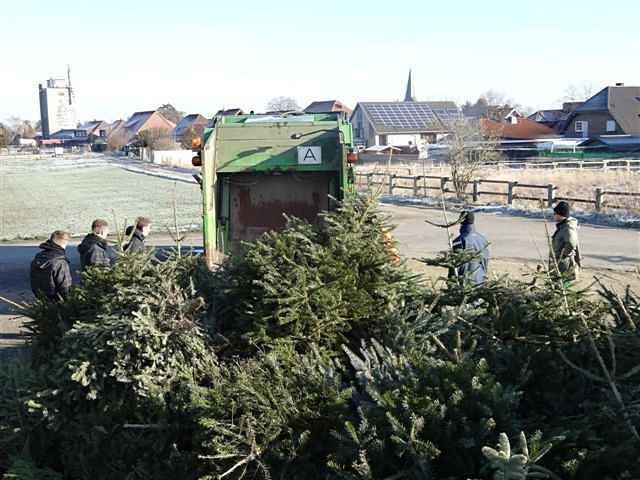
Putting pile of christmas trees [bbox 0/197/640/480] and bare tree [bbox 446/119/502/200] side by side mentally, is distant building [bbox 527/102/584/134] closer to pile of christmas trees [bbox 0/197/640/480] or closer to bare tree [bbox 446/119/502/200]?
bare tree [bbox 446/119/502/200]

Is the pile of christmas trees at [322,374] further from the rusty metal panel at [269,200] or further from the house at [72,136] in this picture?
the house at [72,136]

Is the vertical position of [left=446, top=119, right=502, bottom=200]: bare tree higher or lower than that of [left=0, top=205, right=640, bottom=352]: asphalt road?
higher

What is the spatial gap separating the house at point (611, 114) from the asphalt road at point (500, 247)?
5144 centimetres

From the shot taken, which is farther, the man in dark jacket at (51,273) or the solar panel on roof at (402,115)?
the solar panel on roof at (402,115)

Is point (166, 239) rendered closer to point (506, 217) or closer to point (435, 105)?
point (506, 217)

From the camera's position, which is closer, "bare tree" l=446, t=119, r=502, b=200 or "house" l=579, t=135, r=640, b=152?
"bare tree" l=446, t=119, r=502, b=200

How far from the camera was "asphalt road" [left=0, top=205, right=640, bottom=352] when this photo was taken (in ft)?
39.1

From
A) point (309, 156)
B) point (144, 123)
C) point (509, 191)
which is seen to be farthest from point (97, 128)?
point (309, 156)

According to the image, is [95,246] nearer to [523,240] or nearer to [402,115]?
[523,240]

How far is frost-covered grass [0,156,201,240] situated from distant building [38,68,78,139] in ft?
378

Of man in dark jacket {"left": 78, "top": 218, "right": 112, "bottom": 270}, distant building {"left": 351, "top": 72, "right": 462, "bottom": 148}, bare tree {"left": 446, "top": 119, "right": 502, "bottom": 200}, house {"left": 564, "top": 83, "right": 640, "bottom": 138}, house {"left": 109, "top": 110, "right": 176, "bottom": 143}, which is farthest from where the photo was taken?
house {"left": 109, "top": 110, "right": 176, "bottom": 143}

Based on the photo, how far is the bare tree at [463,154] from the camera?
24.5 m

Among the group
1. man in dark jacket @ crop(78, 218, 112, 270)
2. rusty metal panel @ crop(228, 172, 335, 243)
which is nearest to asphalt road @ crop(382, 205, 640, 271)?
rusty metal panel @ crop(228, 172, 335, 243)

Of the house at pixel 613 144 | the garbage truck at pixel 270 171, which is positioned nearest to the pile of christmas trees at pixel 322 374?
the garbage truck at pixel 270 171
